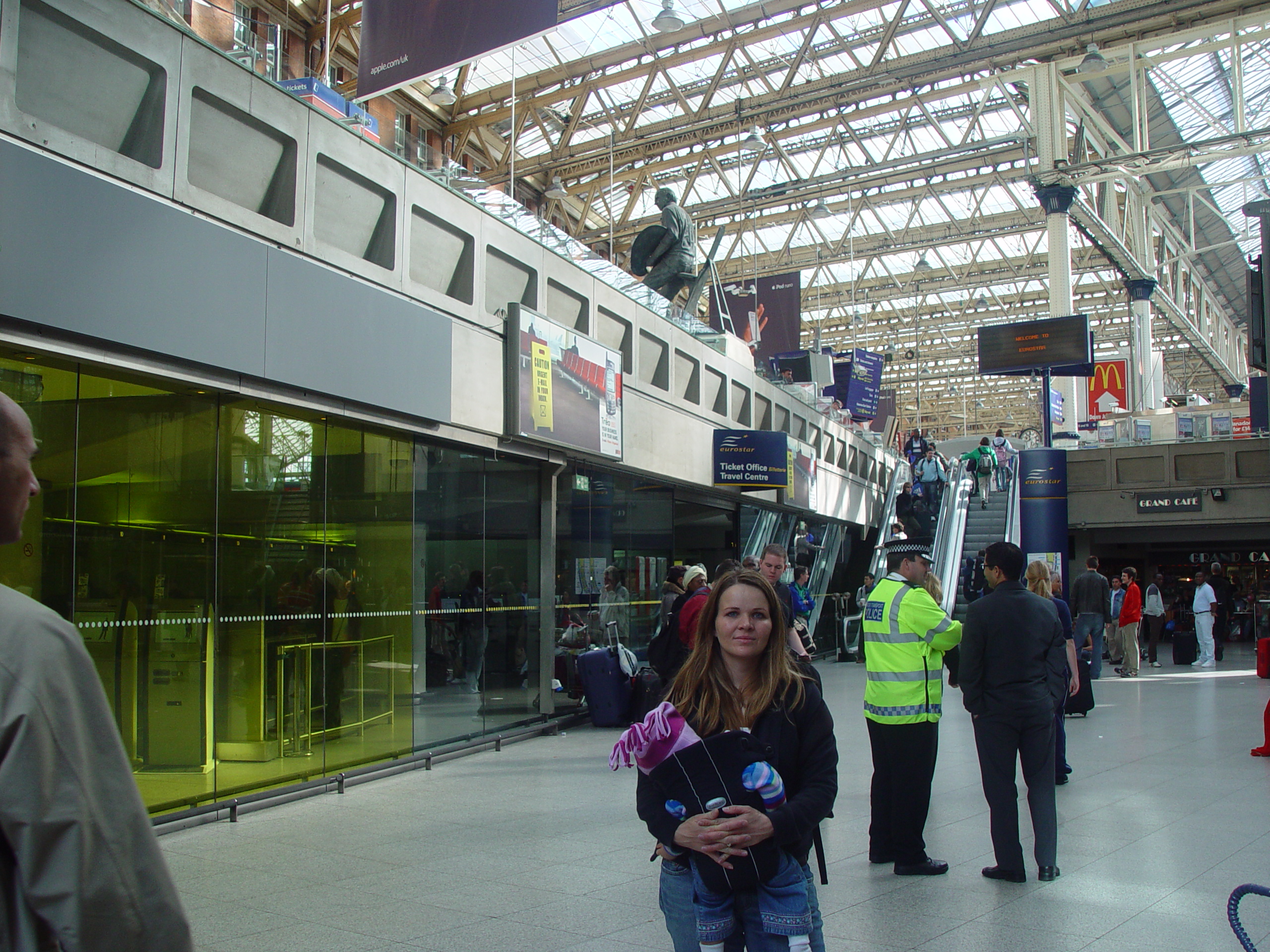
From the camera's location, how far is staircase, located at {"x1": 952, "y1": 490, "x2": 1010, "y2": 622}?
2128 centimetres

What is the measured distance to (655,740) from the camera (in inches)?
103

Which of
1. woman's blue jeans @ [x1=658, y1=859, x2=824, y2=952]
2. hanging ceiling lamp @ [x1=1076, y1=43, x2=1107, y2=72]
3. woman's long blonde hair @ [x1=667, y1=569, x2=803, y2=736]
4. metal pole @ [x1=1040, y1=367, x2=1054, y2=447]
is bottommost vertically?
woman's blue jeans @ [x1=658, y1=859, x2=824, y2=952]

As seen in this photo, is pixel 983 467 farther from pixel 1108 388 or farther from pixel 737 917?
pixel 737 917

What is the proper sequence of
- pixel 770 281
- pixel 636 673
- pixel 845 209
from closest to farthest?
pixel 636 673 → pixel 770 281 → pixel 845 209

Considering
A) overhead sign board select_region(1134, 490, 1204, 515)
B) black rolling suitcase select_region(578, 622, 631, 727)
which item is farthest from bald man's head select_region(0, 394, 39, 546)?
overhead sign board select_region(1134, 490, 1204, 515)

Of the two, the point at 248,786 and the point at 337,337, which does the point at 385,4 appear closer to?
the point at 337,337

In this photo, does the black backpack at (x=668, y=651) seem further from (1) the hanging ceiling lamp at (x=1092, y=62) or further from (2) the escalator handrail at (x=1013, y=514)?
(1) the hanging ceiling lamp at (x=1092, y=62)

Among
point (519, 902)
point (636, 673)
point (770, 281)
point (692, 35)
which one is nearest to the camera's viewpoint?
point (519, 902)

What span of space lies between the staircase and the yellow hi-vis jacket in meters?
15.3

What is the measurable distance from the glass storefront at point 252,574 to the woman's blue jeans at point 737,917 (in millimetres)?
4675

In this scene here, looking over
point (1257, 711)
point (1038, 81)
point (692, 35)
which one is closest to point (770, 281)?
point (692, 35)

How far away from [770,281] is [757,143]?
328 cm

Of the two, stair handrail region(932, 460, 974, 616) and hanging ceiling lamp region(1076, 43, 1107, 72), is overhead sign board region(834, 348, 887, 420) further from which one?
hanging ceiling lamp region(1076, 43, 1107, 72)

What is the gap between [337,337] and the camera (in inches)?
315
